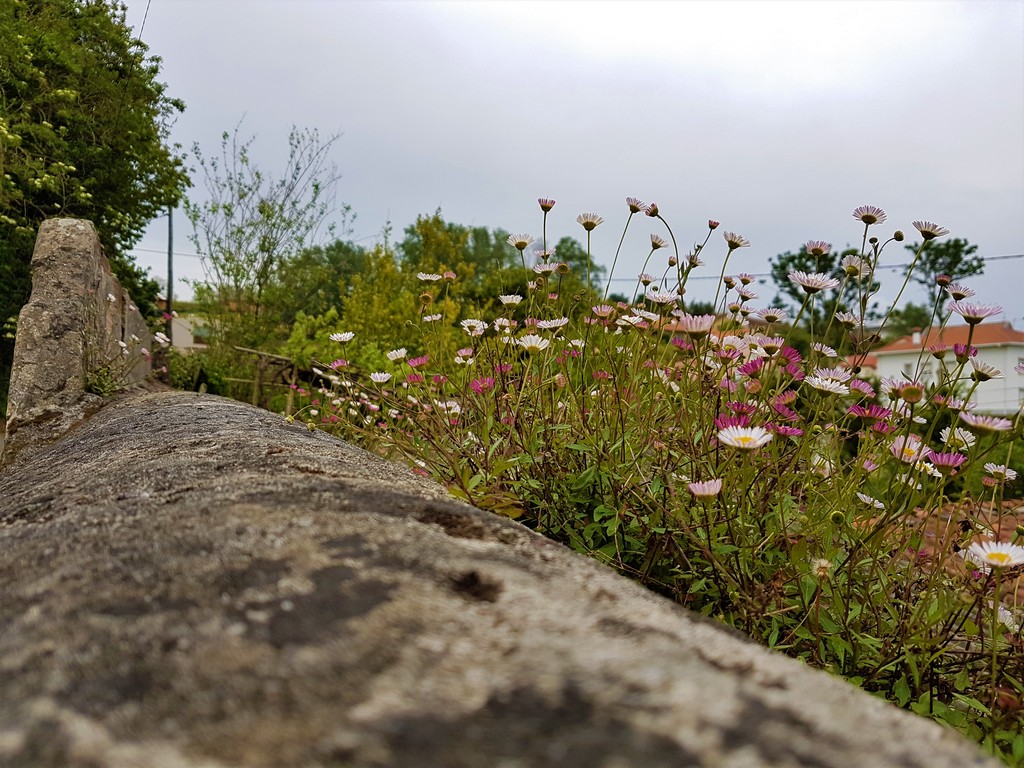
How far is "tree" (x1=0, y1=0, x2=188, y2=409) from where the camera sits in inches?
469

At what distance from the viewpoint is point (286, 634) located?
24.3 inches

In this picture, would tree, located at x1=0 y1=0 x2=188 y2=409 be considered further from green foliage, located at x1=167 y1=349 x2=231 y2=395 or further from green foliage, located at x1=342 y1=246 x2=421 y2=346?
green foliage, located at x1=342 y1=246 x2=421 y2=346

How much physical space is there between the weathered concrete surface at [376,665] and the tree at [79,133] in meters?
12.6

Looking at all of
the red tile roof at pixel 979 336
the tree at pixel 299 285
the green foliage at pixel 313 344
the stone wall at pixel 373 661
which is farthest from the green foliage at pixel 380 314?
the red tile roof at pixel 979 336

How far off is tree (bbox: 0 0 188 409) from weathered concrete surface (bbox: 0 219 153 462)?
22.8 feet

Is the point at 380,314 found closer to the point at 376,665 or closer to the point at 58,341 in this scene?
the point at 58,341

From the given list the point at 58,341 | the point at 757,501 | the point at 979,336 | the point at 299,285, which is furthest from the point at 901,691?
the point at 979,336

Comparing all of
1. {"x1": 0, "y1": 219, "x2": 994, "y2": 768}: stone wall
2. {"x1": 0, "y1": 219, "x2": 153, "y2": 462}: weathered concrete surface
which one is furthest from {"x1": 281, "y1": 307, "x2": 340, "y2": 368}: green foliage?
{"x1": 0, "y1": 219, "x2": 994, "y2": 768}: stone wall

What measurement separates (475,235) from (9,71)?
34094 mm

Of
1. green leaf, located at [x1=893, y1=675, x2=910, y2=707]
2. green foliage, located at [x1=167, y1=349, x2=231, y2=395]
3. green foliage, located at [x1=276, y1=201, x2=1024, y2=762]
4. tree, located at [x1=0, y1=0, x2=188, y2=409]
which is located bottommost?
green foliage, located at [x1=167, y1=349, x2=231, y2=395]

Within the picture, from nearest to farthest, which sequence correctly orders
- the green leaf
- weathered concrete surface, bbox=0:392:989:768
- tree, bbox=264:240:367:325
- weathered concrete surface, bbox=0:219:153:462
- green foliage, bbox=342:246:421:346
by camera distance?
weathered concrete surface, bbox=0:392:989:768 → the green leaf → weathered concrete surface, bbox=0:219:153:462 → green foliage, bbox=342:246:421:346 → tree, bbox=264:240:367:325

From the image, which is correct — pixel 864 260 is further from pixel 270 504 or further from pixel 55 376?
pixel 55 376

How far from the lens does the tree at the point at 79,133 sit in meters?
11.9

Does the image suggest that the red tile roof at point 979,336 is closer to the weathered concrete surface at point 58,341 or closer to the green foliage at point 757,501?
the weathered concrete surface at point 58,341
